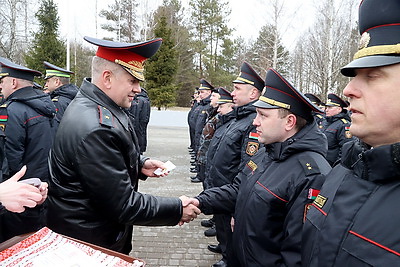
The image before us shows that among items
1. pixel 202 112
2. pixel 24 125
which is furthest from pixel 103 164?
pixel 202 112

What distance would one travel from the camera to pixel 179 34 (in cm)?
3478

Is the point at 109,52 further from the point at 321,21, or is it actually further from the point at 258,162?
the point at 321,21

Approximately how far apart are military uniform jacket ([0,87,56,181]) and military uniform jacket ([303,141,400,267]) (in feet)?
13.8

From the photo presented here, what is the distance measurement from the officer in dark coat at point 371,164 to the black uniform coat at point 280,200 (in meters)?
0.74

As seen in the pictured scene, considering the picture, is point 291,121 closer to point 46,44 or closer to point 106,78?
point 106,78

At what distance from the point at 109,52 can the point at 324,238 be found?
197cm

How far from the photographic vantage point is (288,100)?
262cm

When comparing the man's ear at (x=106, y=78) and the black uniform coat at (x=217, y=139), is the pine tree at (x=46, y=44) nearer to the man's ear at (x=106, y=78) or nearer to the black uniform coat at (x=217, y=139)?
the black uniform coat at (x=217, y=139)

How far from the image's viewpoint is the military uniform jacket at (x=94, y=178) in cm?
209

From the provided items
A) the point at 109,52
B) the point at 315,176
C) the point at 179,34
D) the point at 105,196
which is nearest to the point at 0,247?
the point at 105,196

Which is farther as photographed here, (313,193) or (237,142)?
(237,142)

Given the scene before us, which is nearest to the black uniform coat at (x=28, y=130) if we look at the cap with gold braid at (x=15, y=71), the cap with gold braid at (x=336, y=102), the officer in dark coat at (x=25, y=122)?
the officer in dark coat at (x=25, y=122)

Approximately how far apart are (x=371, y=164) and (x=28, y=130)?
450 cm

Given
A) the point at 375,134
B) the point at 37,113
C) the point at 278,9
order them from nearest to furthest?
the point at 375,134, the point at 37,113, the point at 278,9
